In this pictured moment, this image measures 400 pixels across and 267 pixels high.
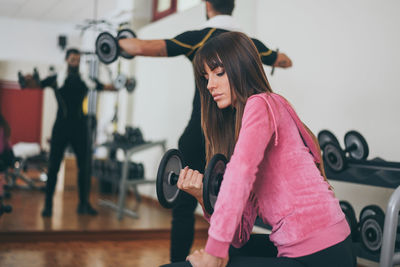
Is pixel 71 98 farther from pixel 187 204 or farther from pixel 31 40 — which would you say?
pixel 31 40

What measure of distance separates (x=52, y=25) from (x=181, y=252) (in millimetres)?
7289

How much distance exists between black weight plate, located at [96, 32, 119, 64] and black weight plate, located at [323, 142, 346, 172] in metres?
1.17

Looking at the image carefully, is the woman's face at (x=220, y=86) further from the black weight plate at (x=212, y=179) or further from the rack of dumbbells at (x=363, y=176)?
the rack of dumbbells at (x=363, y=176)

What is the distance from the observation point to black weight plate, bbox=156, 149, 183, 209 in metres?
1.22

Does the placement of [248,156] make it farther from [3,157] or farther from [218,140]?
Answer: [3,157]

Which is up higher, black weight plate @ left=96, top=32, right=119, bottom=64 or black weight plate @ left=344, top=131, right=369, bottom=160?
black weight plate @ left=96, top=32, right=119, bottom=64

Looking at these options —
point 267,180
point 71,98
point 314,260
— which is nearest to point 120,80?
point 71,98

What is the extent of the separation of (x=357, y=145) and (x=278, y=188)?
57.6 inches

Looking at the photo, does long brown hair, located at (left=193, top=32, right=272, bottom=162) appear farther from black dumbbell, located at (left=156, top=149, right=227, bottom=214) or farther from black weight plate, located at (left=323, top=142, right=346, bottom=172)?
black weight plate, located at (left=323, top=142, right=346, bottom=172)

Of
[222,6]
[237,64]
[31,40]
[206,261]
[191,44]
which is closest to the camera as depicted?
[206,261]

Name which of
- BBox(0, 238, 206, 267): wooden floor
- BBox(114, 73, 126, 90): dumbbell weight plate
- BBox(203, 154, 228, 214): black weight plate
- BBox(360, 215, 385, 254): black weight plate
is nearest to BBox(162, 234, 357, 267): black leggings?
BBox(203, 154, 228, 214): black weight plate

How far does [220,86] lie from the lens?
3.70 ft

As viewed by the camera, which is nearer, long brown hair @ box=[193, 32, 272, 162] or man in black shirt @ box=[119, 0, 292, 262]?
long brown hair @ box=[193, 32, 272, 162]

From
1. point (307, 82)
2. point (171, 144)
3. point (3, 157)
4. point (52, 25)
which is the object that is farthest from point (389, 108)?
point (52, 25)
